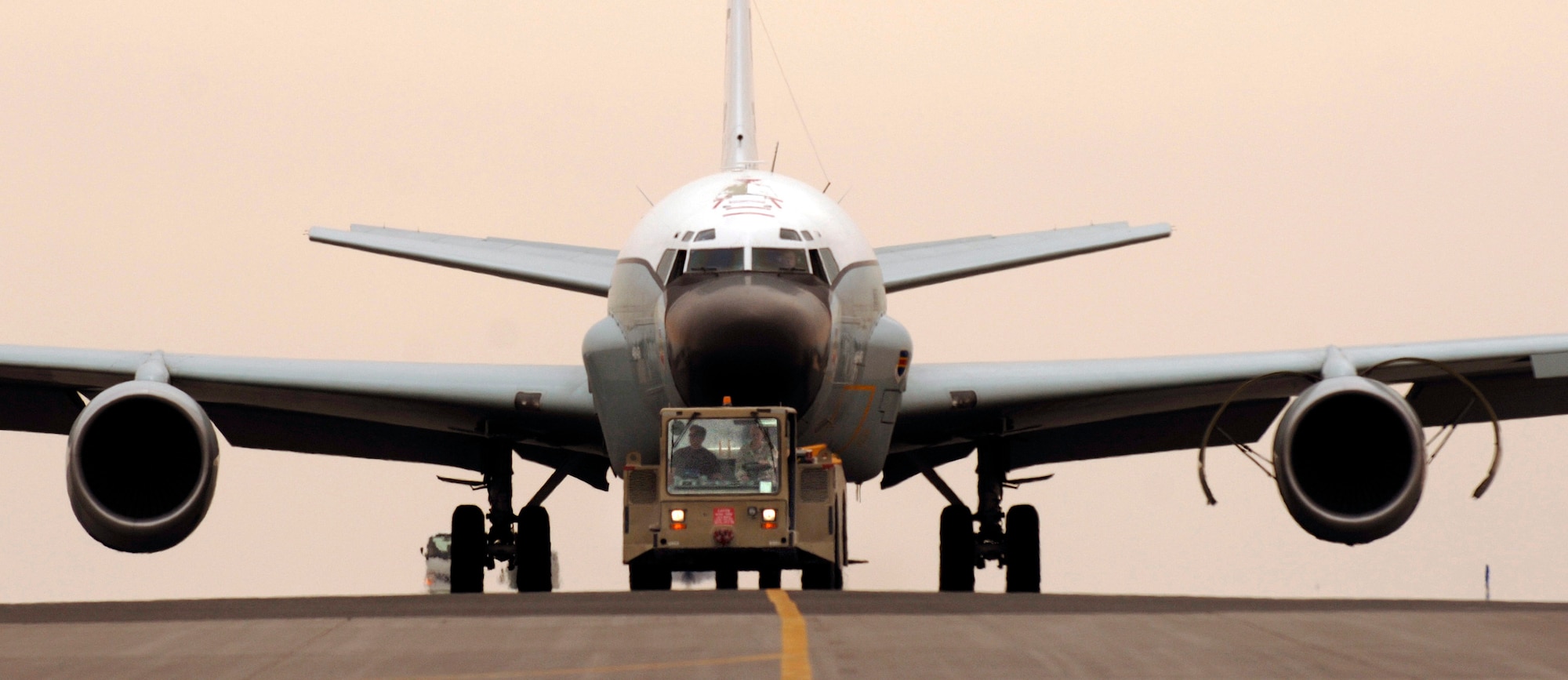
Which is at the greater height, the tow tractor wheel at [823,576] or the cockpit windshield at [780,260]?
the cockpit windshield at [780,260]

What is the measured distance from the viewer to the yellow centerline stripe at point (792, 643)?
35.4 ft

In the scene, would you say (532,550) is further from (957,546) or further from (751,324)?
(751,324)

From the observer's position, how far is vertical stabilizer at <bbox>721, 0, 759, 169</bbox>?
1158 inches

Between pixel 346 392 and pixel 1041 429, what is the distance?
25.0ft

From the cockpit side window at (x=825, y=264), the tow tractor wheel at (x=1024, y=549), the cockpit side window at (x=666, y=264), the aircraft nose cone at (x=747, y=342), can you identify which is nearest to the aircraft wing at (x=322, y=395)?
the cockpit side window at (x=666, y=264)

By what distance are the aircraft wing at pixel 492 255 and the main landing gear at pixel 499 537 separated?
2512mm

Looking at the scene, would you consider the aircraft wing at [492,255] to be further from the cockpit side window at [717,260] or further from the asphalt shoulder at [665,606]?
the asphalt shoulder at [665,606]

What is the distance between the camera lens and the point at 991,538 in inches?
1043

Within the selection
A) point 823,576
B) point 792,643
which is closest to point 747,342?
point 823,576

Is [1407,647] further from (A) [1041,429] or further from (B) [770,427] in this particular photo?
(A) [1041,429]

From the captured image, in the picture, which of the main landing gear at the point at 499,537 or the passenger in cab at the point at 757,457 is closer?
the passenger in cab at the point at 757,457

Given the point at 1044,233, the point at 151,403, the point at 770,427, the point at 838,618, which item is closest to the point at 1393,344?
the point at 1044,233

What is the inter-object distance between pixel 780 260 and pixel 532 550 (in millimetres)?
6045

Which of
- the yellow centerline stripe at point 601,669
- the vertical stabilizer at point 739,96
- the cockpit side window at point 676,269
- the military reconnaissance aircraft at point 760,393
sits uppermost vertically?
the vertical stabilizer at point 739,96
